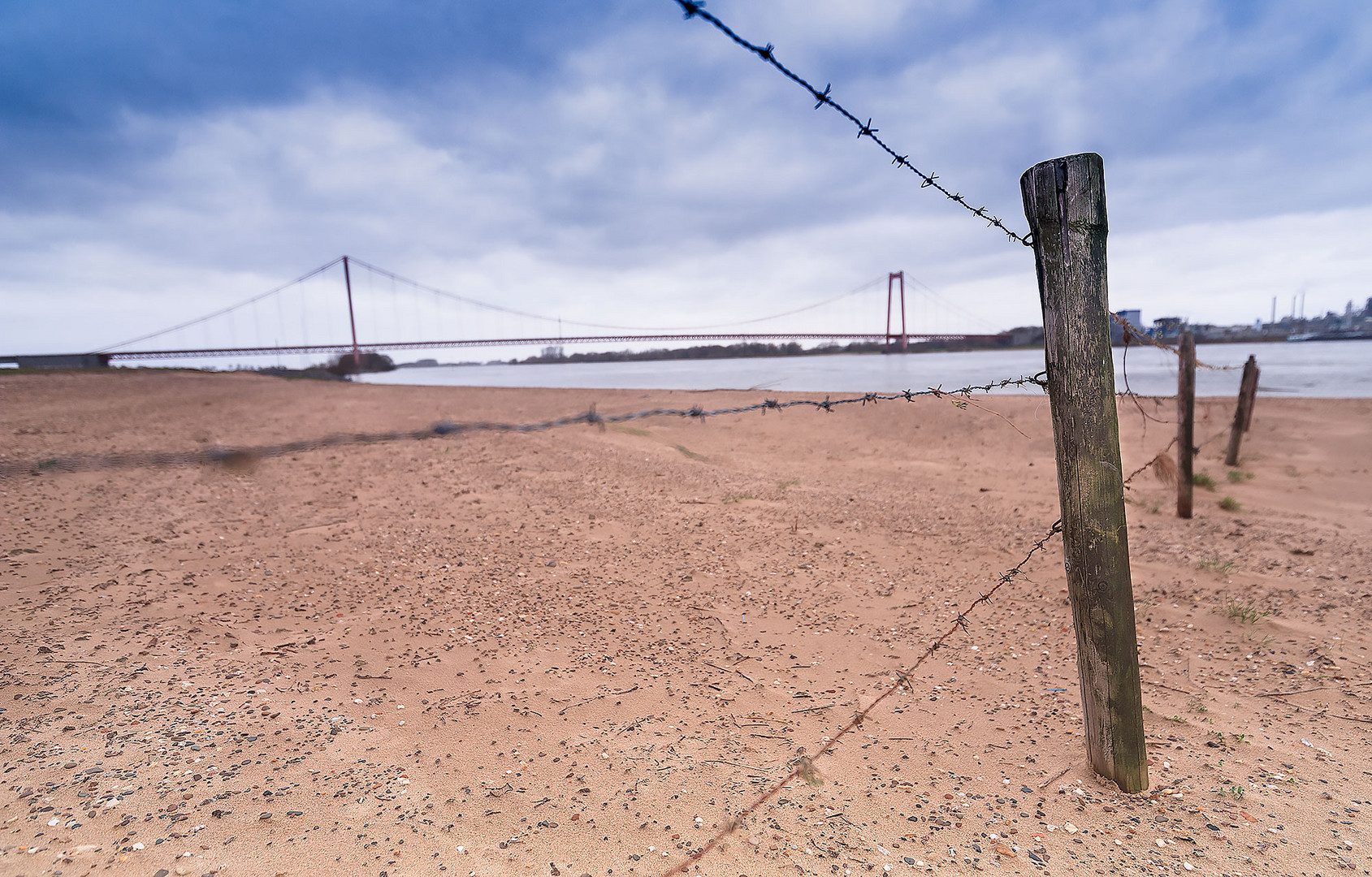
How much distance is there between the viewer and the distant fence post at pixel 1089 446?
7.65 feet

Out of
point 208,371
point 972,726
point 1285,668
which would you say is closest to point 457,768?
point 972,726

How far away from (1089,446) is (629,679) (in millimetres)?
2582

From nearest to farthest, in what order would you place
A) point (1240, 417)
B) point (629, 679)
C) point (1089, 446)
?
point (1089, 446)
point (629, 679)
point (1240, 417)

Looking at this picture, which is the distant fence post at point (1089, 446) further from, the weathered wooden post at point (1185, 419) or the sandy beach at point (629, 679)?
the weathered wooden post at point (1185, 419)

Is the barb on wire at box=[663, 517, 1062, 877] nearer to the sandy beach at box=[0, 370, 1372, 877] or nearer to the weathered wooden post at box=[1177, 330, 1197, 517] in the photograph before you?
the sandy beach at box=[0, 370, 1372, 877]

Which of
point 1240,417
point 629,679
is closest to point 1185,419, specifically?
point 1240,417

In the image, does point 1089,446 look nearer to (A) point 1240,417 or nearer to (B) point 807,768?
(B) point 807,768

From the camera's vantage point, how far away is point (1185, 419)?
6.82 meters

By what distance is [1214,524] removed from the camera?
6.71 meters

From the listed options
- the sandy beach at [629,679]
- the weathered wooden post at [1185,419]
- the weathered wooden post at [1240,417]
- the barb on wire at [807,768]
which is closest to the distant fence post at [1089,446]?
the barb on wire at [807,768]

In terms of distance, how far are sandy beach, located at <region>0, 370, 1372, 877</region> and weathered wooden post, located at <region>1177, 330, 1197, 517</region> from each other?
0.41 meters

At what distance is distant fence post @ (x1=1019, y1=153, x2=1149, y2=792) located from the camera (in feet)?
7.65

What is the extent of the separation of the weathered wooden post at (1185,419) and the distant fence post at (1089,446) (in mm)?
A: 5357

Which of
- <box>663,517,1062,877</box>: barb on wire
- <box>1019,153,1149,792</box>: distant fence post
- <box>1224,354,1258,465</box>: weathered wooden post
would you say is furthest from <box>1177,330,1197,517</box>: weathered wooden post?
<box>1019,153,1149,792</box>: distant fence post
